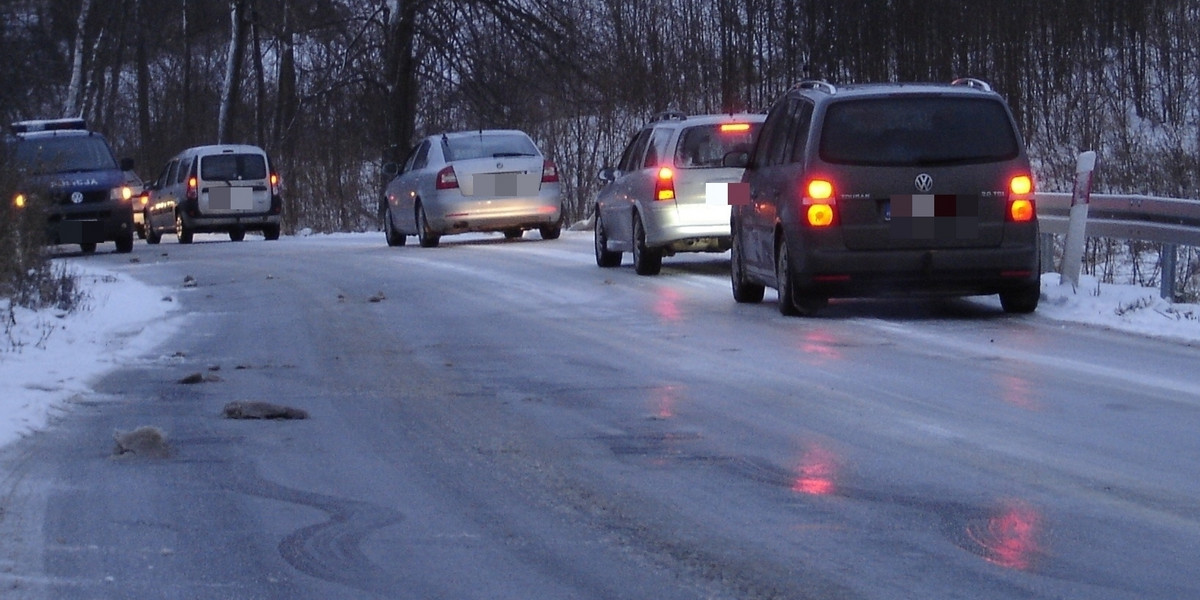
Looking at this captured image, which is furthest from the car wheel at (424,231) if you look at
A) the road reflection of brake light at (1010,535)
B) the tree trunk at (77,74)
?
the tree trunk at (77,74)

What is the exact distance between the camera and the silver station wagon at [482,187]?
2402cm

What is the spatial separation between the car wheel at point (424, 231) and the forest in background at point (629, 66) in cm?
791

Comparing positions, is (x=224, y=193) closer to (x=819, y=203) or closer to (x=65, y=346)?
(x=65, y=346)

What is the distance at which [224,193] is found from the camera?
31344mm

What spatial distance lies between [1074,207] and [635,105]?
86.8 ft

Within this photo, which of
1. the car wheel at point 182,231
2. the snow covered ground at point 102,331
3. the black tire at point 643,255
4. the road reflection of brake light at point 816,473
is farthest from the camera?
the car wheel at point 182,231

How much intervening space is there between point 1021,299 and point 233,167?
71.0 ft

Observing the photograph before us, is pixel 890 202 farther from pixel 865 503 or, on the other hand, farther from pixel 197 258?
pixel 197 258

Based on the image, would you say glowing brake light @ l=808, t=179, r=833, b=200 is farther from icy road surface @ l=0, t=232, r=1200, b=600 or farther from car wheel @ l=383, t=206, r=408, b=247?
car wheel @ l=383, t=206, r=408, b=247

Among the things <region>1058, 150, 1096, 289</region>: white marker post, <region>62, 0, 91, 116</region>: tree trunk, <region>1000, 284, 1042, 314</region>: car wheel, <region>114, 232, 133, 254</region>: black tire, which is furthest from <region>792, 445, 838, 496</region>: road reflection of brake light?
<region>62, 0, 91, 116</region>: tree trunk

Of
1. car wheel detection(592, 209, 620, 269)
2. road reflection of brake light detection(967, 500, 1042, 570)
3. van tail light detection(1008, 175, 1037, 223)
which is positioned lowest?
road reflection of brake light detection(967, 500, 1042, 570)

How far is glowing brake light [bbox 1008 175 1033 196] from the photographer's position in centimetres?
1201

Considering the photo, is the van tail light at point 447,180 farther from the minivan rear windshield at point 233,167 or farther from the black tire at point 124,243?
the minivan rear windshield at point 233,167

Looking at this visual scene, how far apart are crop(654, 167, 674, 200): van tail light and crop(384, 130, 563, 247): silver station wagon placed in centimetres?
761
